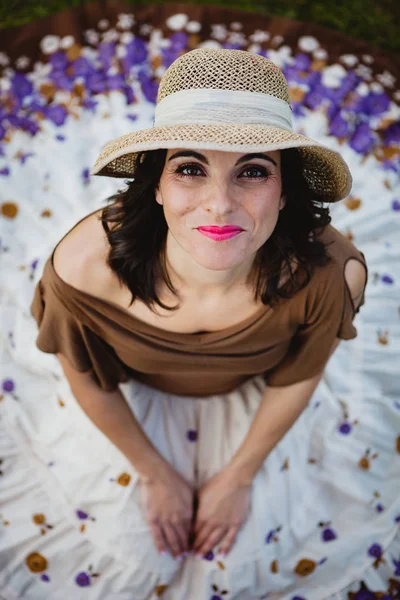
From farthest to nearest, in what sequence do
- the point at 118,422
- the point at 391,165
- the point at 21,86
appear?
the point at 21,86
the point at 391,165
the point at 118,422

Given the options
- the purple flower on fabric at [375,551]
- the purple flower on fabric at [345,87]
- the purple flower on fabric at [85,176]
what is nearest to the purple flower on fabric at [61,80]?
the purple flower on fabric at [85,176]

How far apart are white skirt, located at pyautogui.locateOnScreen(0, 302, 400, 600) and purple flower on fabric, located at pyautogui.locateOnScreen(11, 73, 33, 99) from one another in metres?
1.21

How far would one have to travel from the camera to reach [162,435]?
1836 mm

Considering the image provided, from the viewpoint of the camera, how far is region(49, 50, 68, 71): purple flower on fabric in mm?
2582

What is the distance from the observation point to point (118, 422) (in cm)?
167

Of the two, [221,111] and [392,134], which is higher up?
[221,111]

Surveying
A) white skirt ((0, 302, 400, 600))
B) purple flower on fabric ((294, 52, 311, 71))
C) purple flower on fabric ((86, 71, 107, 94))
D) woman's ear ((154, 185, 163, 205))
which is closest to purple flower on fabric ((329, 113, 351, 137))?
purple flower on fabric ((294, 52, 311, 71))

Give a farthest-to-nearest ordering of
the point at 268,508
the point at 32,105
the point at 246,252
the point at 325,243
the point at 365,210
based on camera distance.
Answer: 1. the point at 32,105
2. the point at 365,210
3. the point at 268,508
4. the point at 325,243
5. the point at 246,252

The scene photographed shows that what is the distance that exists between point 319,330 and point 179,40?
5.85 feet

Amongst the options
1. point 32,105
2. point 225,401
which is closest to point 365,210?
point 225,401

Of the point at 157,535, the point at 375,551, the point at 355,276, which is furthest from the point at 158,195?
the point at 375,551

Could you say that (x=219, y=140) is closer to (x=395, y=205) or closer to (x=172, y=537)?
(x=172, y=537)

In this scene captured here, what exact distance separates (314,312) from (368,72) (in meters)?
1.67

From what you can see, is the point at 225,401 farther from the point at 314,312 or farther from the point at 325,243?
the point at 325,243
